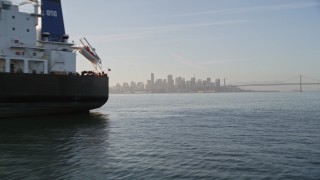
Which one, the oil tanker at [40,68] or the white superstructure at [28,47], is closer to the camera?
the oil tanker at [40,68]

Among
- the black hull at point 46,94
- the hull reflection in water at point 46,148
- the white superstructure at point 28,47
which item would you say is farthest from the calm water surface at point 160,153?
the white superstructure at point 28,47

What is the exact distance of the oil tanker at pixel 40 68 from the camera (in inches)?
1108

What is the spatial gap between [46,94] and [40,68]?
9.76 feet

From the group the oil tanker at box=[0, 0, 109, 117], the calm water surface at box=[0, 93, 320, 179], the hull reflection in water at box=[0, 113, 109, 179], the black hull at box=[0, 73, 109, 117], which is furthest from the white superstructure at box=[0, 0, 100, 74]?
the calm water surface at box=[0, 93, 320, 179]

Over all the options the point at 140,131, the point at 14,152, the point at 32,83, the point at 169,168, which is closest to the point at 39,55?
the point at 32,83

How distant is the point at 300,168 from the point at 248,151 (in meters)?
3.17

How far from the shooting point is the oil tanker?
28.2 m

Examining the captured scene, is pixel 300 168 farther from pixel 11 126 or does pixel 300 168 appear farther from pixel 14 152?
pixel 11 126

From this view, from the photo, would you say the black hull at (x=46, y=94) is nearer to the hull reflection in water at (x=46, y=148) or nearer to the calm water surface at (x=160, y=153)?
the hull reflection in water at (x=46, y=148)

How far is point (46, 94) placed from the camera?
29.5 m

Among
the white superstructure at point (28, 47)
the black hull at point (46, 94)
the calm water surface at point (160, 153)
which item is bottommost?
the calm water surface at point (160, 153)

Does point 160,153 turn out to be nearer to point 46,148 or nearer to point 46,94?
point 46,148

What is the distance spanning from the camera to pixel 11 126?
24.3 m

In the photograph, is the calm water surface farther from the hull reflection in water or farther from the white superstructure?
the white superstructure
